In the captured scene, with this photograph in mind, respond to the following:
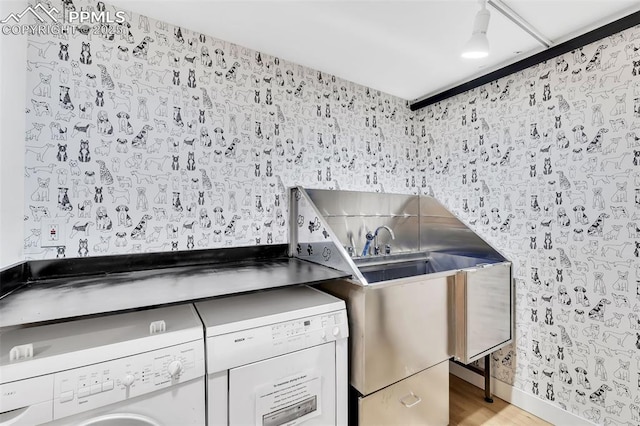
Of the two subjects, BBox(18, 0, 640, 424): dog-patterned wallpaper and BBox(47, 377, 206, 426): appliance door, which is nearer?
BBox(47, 377, 206, 426): appliance door

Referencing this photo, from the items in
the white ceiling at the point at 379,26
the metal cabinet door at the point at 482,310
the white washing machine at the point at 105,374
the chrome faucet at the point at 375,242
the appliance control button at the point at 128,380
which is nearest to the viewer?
the white washing machine at the point at 105,374

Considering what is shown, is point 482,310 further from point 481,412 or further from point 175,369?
point 175,369

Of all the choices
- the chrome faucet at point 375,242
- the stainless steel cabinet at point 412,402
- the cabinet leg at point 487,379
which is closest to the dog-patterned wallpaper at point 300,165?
the cabinet leg at point 487,379

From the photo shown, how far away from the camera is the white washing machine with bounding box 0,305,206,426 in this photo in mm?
857

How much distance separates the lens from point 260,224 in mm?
1985

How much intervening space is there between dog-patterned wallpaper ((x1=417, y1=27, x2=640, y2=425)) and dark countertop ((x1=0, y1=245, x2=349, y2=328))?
4.73ft

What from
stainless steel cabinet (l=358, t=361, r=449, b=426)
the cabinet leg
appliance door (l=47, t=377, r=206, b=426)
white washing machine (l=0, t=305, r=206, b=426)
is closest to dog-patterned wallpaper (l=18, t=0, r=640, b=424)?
the cabinet leg

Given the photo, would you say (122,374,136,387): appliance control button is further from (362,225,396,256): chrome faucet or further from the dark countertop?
(362,225,396,256): chrome faucet

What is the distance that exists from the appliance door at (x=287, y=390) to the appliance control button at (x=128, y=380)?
336 millimetres

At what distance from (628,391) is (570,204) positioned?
1.05m

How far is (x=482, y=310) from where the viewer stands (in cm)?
182

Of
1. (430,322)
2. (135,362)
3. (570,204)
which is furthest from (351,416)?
(570,204)

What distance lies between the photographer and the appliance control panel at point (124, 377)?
896mm

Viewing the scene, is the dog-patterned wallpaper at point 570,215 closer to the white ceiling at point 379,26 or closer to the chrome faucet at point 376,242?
the white ceiling at point 379,26
